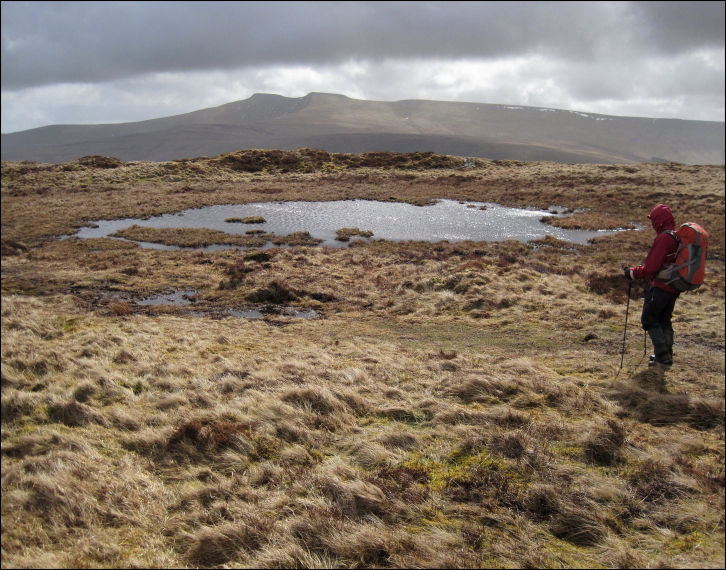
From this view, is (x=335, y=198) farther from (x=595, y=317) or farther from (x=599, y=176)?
(x=599, y=176)

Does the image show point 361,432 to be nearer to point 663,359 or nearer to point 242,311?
point 663,359

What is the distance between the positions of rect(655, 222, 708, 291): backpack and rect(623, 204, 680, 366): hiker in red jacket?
241 millimetres

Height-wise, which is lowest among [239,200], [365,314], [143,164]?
[365,314]

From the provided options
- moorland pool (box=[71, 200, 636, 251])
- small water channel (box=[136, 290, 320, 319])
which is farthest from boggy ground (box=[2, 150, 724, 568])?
moorland pool (box=[71, 200, 636, 251])

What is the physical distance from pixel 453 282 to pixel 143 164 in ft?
206

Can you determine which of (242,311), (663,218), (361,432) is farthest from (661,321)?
(242,311)

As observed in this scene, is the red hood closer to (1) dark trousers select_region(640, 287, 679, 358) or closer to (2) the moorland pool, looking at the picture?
(1) dark trousers select_region(640, 287, 679, 358)

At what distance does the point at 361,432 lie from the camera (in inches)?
267

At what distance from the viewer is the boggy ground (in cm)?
422

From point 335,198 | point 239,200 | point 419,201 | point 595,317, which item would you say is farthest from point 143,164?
point 595,317

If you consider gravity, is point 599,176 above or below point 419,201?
above

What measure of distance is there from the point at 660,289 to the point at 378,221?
32548 millimetres

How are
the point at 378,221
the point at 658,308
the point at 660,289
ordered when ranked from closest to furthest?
the point at 660,289
the point at 658,308
the point at 378,221

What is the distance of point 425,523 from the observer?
4617 millimetres
